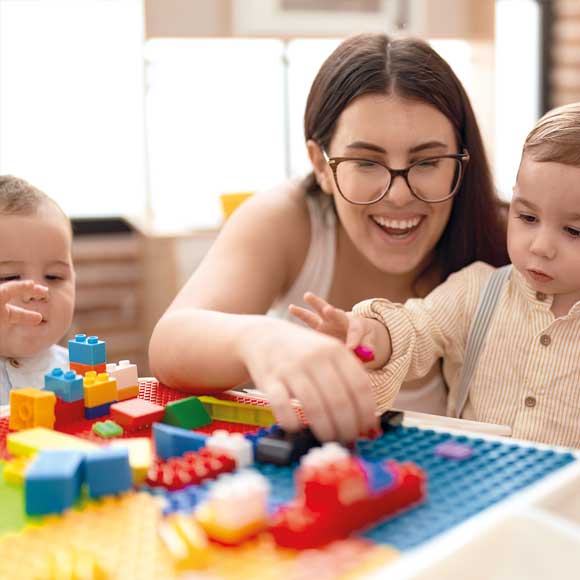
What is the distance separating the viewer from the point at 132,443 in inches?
27.2

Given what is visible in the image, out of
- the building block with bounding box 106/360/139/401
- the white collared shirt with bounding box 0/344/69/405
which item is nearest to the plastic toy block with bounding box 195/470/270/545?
the building block with bounding box 106/360/139/401

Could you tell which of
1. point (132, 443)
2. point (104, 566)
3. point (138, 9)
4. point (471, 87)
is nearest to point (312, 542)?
point (104, 566)

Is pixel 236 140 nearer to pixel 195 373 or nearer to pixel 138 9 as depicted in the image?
pixel 138 9

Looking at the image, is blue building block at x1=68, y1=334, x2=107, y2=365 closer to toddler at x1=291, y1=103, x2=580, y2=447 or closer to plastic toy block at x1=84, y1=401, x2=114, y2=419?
plastic toy block at x1=84, y1=401, x2=114, y2=419

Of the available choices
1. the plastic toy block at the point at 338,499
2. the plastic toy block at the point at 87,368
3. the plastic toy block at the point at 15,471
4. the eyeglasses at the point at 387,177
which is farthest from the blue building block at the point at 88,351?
the eyeglasses at the point at 387,177

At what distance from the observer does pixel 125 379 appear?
2.91 feet

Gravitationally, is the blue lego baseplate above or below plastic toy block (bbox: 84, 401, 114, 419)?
above

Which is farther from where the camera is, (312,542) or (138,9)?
(138,9)

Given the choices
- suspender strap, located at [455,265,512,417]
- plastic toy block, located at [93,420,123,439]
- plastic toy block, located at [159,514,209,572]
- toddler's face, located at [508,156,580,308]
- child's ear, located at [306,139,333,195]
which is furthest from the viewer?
child's ear, located at [306,139,333,195]

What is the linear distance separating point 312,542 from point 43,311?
2.23 ft

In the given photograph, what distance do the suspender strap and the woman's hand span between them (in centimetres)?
47

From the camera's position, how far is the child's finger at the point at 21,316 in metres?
0.96

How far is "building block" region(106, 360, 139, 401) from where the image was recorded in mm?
879

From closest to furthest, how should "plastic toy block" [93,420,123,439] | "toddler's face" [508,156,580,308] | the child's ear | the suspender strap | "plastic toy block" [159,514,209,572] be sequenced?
1. "plastic toy block" [159,514,209,572]
2. "plastic toy block" [93,420,123,439]
3. "toddler's face" [508,156,580,308]
4. the suspender strap
5. the child's ear
